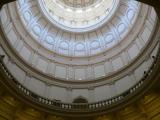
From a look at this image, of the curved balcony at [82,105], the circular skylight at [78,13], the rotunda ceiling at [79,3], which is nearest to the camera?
the curved balcony at [82,105]

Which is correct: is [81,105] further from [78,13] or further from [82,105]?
[78,13]

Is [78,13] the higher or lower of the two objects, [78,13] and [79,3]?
the lower

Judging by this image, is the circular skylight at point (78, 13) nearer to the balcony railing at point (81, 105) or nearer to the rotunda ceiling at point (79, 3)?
the rotunda ceiling at point (79, 3)

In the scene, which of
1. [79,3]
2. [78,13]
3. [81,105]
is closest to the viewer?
[81,105]

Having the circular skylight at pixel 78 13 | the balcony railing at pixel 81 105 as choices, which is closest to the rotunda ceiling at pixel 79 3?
the circular skylight at pixel 78 13

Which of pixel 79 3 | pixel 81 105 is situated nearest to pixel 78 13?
pixel 79 3

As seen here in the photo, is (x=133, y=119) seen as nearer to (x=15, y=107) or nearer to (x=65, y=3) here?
(x=15, y=107)

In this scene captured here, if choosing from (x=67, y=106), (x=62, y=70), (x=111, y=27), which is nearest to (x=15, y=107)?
(x=67, y=106)

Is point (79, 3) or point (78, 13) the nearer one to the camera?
point (78, 13)

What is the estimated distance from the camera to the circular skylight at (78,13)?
105 feet

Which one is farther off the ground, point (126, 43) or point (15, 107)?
point (126, 43)

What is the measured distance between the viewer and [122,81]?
2581 cm

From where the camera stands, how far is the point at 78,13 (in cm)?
3538

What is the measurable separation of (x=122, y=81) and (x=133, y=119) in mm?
4447
